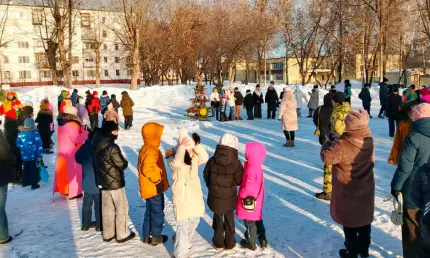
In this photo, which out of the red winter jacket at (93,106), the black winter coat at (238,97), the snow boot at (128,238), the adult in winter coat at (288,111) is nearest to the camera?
the snow boot at (128,238)

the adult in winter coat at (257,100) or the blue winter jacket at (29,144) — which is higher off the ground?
the adult in winter coat at (257,100)

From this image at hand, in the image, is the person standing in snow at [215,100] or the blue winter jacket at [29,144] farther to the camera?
the person standing in snow at [215,100]

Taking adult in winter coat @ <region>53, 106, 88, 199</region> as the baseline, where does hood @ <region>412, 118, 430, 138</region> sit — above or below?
above

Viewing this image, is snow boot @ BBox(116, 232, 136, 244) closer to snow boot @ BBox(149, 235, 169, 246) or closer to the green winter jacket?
snow boot @ BBox(149, 235, 169, 246)

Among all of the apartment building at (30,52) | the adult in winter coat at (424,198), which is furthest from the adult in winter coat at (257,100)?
the apartment building at (30,52)

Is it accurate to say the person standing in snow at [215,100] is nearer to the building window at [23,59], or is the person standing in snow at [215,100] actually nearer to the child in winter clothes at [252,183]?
the child in winter clothes at [252,183]

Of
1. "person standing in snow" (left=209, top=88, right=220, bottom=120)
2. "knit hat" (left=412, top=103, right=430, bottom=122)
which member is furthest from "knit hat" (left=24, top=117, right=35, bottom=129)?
"person standing in snow" (left=209, top=88, right=220, bottom=120)

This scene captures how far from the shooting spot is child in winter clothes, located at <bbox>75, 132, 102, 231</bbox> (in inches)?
204

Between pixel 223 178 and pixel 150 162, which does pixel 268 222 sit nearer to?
pixel 223 178

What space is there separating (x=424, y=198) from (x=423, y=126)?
4.88 ft

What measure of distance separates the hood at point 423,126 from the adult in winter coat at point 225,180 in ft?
6.34

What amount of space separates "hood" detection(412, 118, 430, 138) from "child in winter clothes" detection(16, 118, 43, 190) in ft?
22.0

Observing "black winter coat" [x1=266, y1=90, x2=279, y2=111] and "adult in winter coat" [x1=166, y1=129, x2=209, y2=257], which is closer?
"adult in winter coat" [x1=166, y1=129, x2=209, y2=257]

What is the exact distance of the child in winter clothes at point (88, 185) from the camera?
5.18m
